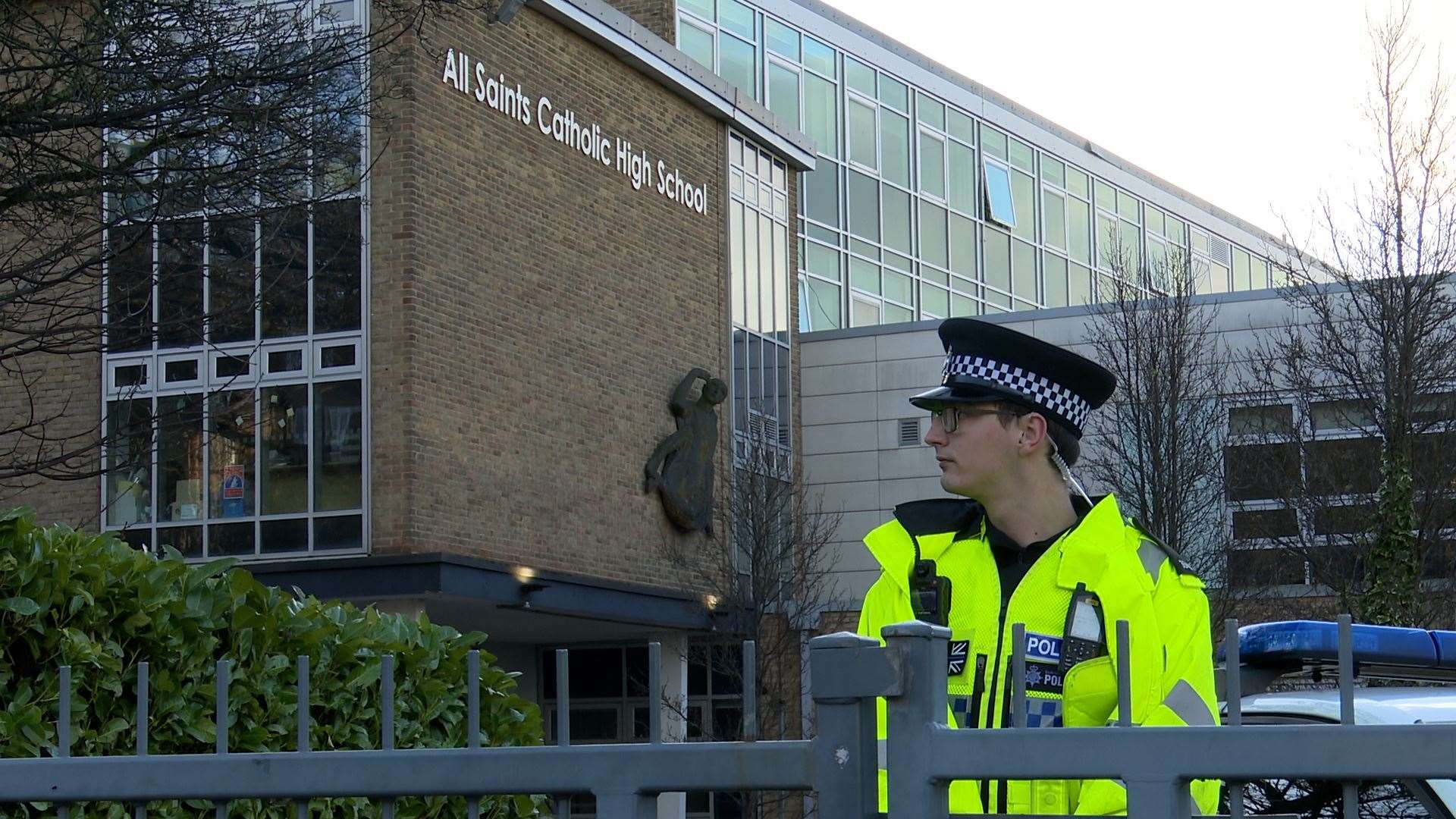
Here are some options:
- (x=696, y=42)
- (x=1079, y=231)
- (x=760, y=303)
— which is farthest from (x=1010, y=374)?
(x=1079, y=231)

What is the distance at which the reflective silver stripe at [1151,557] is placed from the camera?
3.46 m

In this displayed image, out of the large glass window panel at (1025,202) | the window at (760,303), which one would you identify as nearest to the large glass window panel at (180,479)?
the window at (760,303)

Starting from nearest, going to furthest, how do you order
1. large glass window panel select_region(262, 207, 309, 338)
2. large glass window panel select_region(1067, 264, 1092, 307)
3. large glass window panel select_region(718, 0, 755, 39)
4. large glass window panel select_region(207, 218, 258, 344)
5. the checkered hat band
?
the checkered hat band < large glass window panel select_region(207, 218, 258, 344) < large glass window panel select_region(262, 207, 309, 338) < large glass window panel select_region(718, 0, 755, 39) < large glass window panel select_region(1067, 264, 1092, 307)

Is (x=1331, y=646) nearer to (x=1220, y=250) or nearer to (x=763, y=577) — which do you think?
(x=763, y=577)

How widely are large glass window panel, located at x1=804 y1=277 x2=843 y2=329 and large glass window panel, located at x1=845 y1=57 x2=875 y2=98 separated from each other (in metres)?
4.04

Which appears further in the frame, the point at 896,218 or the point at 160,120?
the point at 896,218

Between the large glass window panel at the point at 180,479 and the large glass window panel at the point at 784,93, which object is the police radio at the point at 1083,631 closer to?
the large glass window panel at the point at 180,479

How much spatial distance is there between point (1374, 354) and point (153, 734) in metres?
18.5

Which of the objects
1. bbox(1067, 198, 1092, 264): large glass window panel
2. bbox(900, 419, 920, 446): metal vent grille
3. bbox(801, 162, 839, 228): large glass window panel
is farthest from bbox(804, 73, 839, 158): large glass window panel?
bbox(1067, 198, 1092, 264): large glass window panel

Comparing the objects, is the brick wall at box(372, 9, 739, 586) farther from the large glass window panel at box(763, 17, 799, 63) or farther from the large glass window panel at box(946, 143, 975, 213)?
the large glass window panel at box(946, 143, 975, 213)

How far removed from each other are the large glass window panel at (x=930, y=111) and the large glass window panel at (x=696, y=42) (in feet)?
20.9

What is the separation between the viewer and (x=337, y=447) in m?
21.3

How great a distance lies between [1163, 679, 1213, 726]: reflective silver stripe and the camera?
3223 mm

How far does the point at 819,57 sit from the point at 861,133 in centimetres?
170
